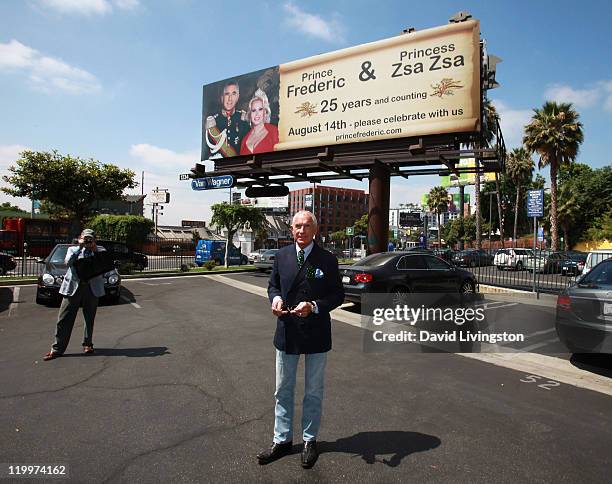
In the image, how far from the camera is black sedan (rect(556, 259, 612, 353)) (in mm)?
4996

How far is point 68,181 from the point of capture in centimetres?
3070

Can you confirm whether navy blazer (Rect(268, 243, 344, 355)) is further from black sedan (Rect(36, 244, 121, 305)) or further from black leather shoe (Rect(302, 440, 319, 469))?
black sedan (Rect(36, 244, 121, 305))

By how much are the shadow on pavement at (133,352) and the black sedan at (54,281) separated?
4633 mm

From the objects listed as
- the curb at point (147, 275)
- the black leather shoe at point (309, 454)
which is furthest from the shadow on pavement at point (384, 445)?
the curb at point (147, 275)

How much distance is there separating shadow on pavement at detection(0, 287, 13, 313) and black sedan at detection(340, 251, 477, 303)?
29.0 feet

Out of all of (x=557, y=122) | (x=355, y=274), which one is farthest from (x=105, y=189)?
(x=557, y=122)

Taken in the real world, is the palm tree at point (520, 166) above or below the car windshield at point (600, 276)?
above

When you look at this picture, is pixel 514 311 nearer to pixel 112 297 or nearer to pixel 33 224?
pixel 112 297

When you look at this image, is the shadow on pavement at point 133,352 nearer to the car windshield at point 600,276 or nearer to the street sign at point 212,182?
the car windshield at point 600,276

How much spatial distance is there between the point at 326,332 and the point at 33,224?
38269 mm

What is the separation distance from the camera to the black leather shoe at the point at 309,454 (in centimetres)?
292

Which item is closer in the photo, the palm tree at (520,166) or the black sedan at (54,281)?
the black sedan at (54,281)

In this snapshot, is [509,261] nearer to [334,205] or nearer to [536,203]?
[536,203]

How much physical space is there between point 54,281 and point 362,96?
11.9 meters
